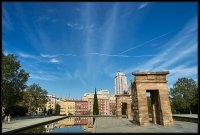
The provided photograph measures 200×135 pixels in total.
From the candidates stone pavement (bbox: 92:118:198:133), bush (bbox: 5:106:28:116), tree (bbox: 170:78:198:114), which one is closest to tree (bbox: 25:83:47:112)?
bush (bbox: 5:106:28:116)

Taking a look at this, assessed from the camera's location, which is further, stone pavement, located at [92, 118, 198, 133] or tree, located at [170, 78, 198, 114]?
tree, located at [170, 78, 198, 114]

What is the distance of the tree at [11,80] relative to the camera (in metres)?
34.2

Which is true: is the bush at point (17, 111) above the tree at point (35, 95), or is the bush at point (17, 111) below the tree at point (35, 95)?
below

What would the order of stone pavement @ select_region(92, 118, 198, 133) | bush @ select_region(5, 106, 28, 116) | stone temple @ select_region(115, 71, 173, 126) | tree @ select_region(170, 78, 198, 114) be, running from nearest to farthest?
stone pavement @ select_region(92, 118, 198, 133)
stone temple @ select_region(115, 71, 173, 126)
bush @ select_region(5, 106, 28, 116)
tree @ select_region(170, 78, 198, 114)

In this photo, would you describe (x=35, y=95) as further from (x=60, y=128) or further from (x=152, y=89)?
(x=152, y=89)

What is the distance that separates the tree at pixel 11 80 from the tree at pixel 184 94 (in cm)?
3960

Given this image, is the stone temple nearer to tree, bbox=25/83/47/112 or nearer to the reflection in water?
the reflection in water

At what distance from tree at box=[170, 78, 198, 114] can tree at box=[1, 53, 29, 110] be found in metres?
39.6

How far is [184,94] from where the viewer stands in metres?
58.9

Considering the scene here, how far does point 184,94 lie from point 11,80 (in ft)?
142

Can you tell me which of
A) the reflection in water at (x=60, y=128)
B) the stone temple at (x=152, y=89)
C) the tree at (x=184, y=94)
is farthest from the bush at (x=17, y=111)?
the tree at (x=184, y=94)

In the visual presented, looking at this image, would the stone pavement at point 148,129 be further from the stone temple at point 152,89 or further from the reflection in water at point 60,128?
the reflection in water at point 60,128

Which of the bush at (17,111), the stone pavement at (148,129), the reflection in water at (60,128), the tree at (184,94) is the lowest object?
the reflection in water at (60,128)

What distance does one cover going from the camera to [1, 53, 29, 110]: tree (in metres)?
34.2
